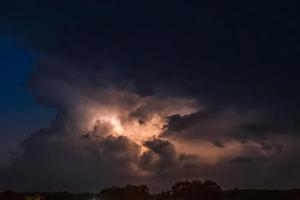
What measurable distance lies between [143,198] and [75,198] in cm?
1172

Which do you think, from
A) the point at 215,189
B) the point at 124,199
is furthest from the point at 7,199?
the point at 215,189

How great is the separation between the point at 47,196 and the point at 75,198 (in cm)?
488

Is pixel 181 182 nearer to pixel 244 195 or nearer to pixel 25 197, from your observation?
pixel 244 195

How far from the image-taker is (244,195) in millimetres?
86625

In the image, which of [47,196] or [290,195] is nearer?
[290,195]

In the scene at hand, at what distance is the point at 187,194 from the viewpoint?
8706 centimetres

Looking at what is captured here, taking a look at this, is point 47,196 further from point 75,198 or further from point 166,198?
point 166,198

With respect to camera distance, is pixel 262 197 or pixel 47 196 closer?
pixel 262 197

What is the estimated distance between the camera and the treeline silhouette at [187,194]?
8581 cm

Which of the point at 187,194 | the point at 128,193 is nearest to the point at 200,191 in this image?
the point at 187,194

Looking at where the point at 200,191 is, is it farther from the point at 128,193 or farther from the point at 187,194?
the point at 128,193

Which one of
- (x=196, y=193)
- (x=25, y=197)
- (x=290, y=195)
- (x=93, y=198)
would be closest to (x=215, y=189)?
(x=196, y=193)

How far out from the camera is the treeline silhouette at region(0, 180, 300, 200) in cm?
8581

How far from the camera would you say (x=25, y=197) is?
3573 inches
